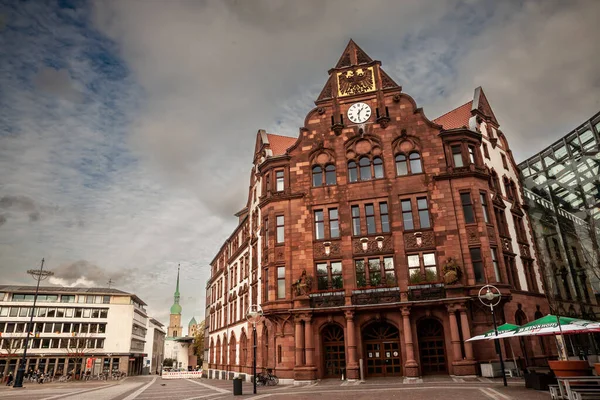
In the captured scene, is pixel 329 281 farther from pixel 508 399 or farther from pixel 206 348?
pixel 206 348

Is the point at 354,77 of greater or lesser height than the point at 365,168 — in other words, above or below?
above

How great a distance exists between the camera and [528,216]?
38219 millimetres

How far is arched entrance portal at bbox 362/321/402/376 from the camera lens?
29.8 meters

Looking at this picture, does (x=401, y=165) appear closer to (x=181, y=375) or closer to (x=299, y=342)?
(x=299, y=342)

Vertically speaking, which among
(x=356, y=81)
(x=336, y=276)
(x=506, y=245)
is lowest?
(x=336, y=276)

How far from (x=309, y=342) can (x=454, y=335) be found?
1003 centimetres

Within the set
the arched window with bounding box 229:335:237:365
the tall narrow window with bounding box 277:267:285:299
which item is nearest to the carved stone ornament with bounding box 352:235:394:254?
the tall narrow window with bounding box 277:267:285:299

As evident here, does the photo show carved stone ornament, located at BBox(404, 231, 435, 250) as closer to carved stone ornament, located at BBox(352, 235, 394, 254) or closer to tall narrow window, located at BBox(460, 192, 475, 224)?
carved stone ornament, located at BBox(352, 235, 394, 254)

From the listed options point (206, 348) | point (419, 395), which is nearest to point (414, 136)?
point (419, 395)

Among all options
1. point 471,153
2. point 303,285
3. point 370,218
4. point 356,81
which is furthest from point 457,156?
point 303,285

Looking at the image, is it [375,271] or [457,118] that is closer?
[375,271]

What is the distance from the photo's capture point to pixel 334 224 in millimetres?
33750

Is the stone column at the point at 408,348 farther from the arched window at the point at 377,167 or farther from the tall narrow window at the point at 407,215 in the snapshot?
the arched window at the point at 377,167

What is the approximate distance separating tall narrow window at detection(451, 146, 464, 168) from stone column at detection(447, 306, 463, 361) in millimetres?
11330
